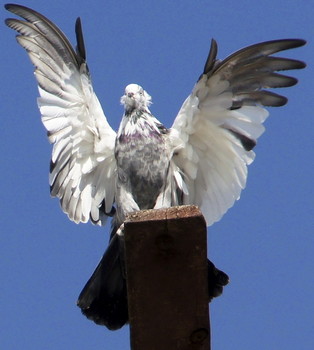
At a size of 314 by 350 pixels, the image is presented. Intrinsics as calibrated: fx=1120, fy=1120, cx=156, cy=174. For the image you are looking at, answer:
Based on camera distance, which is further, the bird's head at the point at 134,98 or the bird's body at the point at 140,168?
the bird's head at the point at 134,98

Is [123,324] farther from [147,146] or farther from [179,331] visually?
[179,331]

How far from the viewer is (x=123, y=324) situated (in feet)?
25.0

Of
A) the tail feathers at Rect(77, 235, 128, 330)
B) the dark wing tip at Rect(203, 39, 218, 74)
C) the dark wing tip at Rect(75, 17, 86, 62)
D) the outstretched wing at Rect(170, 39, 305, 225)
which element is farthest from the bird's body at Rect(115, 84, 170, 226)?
the dark wing tip at Rect(75, 17, 86, 62)

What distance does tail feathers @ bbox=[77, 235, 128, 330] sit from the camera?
779 cm

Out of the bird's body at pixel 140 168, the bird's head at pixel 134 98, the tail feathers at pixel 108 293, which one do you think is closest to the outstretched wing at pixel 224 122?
the bird's body at pixel 140 168

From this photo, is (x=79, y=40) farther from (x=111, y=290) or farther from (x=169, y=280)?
(x=169, y=280)

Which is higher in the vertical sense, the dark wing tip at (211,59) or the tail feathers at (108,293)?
the dark wing tip at (211,59)

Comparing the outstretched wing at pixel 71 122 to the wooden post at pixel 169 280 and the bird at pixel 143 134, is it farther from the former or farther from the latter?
the wooden post at pixel 169 280

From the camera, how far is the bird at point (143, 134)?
923cm

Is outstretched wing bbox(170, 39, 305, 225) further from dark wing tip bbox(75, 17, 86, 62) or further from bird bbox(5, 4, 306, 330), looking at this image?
dark wing tip bbox(75, 17, 86, 62)

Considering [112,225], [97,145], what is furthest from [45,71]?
[112,225]

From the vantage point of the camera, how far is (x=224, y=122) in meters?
9.40

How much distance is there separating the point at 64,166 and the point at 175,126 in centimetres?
101

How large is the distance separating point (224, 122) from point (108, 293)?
196cm
